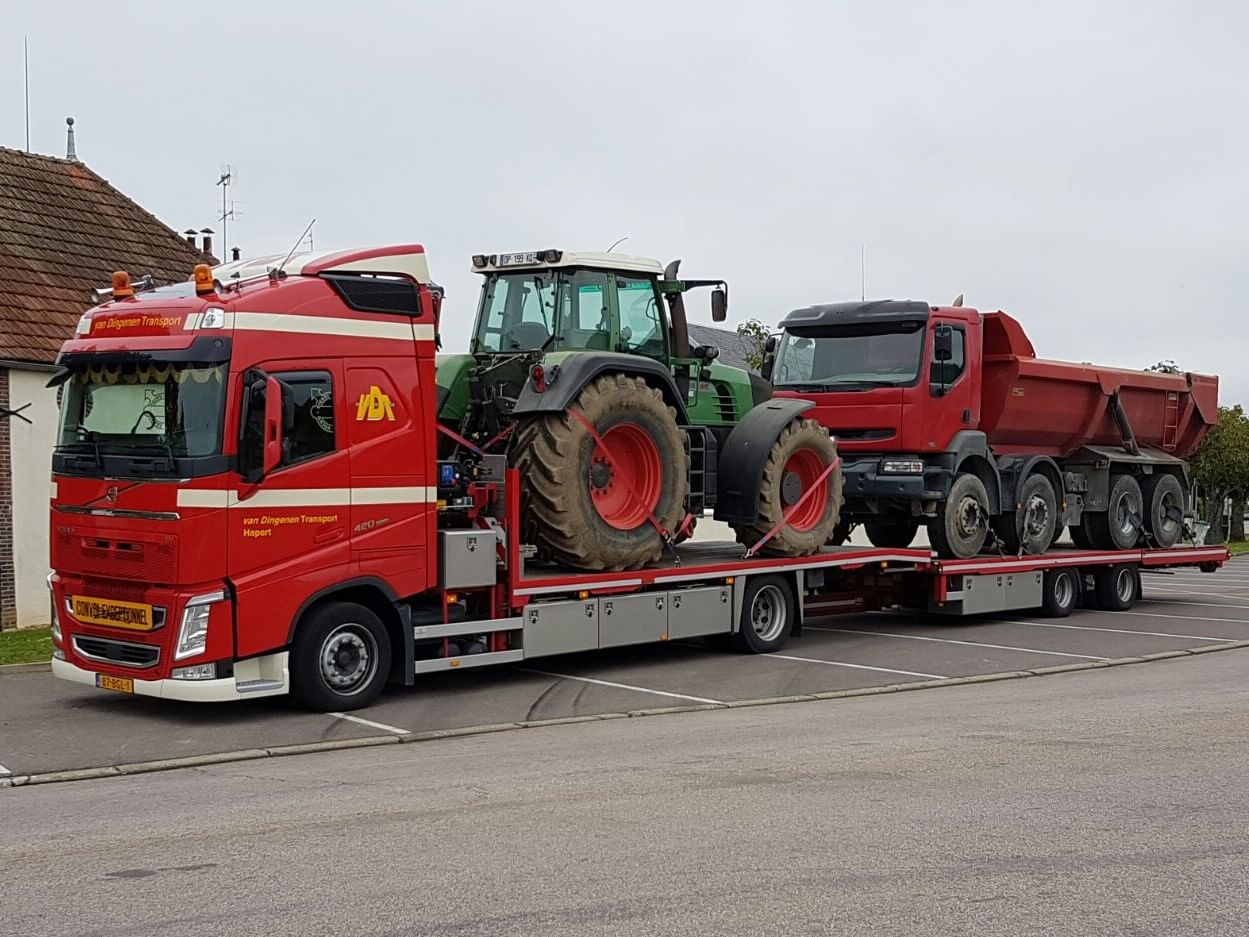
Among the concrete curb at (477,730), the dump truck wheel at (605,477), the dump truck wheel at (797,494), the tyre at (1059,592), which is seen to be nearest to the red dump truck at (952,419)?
the tyre at (1059,592)

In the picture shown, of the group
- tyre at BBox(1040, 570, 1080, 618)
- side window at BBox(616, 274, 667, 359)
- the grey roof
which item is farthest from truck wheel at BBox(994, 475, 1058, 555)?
the grey roof

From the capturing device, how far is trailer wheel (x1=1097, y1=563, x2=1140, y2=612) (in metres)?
21.1

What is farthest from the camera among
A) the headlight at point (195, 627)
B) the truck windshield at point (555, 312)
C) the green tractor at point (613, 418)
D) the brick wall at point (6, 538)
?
the brick wall at point (6, 538)

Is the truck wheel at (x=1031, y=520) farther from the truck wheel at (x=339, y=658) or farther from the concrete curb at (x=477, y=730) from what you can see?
the truck wheel at (x=339, y=658)

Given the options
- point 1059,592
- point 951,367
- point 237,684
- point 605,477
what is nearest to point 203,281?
point 237,684

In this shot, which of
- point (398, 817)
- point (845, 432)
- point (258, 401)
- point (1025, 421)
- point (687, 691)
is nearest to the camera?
point (398, 817)

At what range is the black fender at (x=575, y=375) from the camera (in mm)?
12961

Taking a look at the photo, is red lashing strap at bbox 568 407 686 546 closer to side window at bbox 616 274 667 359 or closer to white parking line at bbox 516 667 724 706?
side window at bbox 616 274 667 359

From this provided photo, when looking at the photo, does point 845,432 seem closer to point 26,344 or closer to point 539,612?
point 539,612

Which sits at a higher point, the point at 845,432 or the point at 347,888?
the point at 845,432

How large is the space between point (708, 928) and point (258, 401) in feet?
21.6

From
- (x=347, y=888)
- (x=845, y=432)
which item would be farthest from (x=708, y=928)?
(x=845, y=432)

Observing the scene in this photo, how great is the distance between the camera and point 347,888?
6250 millimetres

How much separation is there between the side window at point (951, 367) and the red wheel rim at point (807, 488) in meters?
2.34
